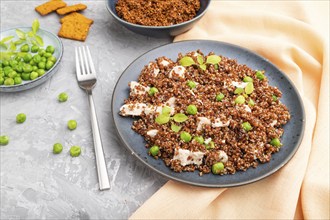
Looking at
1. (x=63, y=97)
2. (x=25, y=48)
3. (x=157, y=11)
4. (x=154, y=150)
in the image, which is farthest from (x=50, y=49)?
(x=154, y=150)

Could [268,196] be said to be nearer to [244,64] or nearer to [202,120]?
[202,120]

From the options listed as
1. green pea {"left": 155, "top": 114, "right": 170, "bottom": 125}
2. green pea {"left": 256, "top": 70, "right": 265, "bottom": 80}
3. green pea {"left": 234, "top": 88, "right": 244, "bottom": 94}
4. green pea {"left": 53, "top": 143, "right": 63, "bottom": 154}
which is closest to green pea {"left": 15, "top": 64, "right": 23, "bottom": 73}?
green pea {"left": 53, "top": 143, "right": 63, "bottom": 154}

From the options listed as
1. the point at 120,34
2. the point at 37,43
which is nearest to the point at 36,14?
the point at 37,43

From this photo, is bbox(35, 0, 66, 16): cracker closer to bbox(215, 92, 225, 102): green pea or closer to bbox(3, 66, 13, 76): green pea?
bbox(3, 66, 13, 76): green pea

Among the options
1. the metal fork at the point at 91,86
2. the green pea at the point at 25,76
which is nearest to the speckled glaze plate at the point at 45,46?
the green pea at the point at 25,76

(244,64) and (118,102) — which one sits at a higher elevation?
(244,64)

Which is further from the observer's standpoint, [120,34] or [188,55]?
[120,34]

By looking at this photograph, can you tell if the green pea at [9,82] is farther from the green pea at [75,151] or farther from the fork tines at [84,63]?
the green pea at [75,151]
